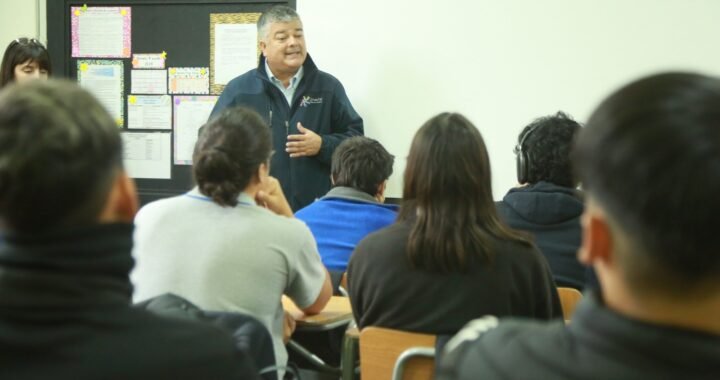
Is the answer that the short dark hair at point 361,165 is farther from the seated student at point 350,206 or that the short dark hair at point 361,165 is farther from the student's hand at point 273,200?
the student's hand at point 273,200

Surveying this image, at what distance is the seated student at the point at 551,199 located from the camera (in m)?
2.86

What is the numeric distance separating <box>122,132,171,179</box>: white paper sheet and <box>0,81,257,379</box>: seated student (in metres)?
4.29

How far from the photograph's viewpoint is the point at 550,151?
3.08 meters

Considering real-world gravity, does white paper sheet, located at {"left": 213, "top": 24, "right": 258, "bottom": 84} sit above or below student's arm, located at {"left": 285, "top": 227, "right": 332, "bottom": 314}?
above


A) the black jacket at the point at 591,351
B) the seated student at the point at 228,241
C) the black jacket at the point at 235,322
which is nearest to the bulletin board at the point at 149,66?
the seated student at the point at 228,241

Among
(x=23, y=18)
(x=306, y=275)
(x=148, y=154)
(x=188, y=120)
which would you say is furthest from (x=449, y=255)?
(x=23, y=18)

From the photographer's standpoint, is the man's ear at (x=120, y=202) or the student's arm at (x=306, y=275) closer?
the man's ear at (x=120, y=202)

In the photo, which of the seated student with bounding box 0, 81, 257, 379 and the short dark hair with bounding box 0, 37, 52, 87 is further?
the short dark hair with bounding box 0, 37, 52, 87

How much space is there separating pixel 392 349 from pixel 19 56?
9.98 ft

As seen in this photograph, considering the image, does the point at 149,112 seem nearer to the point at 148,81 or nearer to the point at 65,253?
the point at 148,81

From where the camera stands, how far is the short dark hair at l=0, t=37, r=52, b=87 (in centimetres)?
439

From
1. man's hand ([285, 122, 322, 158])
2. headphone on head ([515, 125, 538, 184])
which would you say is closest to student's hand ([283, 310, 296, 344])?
headphone on head ([515, 125, 538, 184])

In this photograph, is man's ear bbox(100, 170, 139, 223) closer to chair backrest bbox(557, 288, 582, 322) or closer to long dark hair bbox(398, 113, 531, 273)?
long dark hair bbox(398, 113, 531, 273)

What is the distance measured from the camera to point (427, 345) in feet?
7.07
